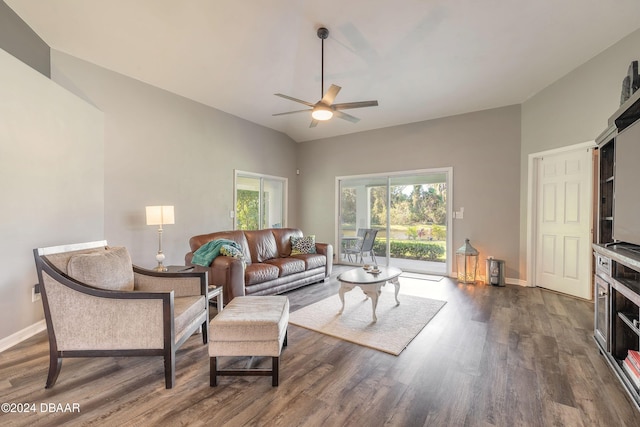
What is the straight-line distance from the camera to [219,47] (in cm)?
377

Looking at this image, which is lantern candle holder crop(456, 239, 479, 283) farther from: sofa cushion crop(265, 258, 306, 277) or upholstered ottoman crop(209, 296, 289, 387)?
upholstered ottoman crop(209, 296, 289, 387)

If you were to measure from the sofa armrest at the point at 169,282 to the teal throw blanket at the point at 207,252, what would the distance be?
3.06ft

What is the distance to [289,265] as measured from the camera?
4.18m

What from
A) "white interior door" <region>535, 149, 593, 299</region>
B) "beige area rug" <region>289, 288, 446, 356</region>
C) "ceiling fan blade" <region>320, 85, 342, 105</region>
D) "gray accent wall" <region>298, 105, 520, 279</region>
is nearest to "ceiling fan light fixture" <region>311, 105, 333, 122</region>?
"ceiling fan blade" <region>320, 85, 342, 105</region>

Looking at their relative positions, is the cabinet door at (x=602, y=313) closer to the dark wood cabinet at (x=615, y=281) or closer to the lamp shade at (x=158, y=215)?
the dark wood cabinet at (x=615, y=281)

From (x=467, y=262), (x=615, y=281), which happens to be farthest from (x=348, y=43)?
(x=467, y=262)

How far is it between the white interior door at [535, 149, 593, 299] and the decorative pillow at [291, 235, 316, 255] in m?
3.73

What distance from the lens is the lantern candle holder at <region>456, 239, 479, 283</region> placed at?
4.87m

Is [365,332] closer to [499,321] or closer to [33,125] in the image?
[499,321]

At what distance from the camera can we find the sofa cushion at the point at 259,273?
3.58m

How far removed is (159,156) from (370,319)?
3934 mm

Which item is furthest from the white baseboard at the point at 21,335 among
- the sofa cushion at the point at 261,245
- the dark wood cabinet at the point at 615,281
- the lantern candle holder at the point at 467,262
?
the lantern candle holder at the point at 467,262

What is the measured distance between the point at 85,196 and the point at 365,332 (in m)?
3.68

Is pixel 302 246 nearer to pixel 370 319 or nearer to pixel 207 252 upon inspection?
pixel 207 252
